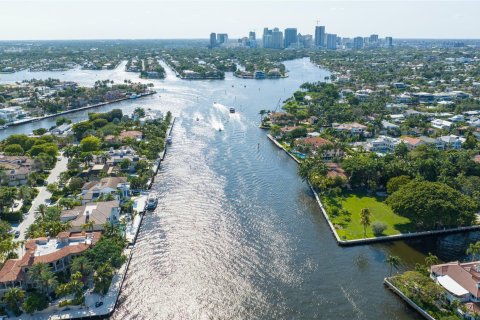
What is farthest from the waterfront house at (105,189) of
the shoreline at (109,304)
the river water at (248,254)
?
the shoreline at (109,304)

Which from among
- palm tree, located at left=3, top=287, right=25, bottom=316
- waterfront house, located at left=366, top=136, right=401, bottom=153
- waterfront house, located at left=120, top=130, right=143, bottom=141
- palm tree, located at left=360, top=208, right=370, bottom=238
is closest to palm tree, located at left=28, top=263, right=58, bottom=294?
palm tree, located at left=3, top=287, right=25, bottom=316

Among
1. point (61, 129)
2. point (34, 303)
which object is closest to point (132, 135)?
point (61, 129)

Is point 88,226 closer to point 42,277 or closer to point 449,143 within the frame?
point 42,277

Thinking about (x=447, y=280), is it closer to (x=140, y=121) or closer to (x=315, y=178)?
(x=315, y=178)

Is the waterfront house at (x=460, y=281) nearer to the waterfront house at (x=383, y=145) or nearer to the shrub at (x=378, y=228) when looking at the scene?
the shrub at (x=378, y=228)

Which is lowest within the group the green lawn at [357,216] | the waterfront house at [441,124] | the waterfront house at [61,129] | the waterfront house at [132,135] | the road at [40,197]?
the green lawn at [357,216]
